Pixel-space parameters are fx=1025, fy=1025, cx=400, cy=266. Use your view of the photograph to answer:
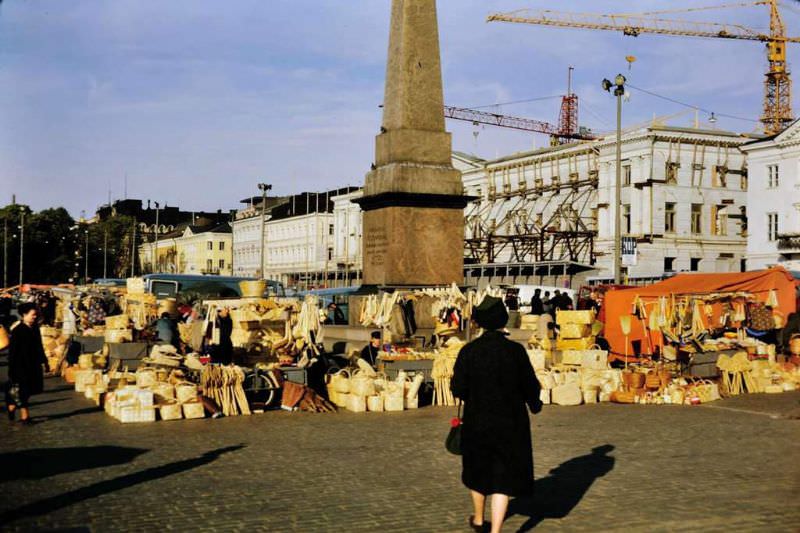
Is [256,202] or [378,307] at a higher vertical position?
[256,202]

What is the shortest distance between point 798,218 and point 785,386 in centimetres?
4497

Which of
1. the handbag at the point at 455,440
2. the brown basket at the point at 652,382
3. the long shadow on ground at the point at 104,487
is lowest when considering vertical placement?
the long shadow on ground at the point at 104,487

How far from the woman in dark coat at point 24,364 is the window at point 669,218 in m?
62.5

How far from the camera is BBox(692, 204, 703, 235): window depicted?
242ft

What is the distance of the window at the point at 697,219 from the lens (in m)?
73.8

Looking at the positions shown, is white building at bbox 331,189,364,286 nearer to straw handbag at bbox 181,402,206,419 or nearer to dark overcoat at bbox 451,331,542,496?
straw handbag at bbox 181,402,206,419

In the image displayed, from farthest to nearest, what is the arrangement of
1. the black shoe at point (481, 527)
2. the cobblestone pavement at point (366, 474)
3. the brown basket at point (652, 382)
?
the brown basket at point (652, 382) → the cobblestone pavement at point (366, 474) → the black shoe at point (481, 527)

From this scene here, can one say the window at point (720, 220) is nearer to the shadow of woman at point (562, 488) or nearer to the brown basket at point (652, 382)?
the brown basket at point (652, 382)

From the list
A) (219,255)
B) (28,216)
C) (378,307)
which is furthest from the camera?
(219,255)

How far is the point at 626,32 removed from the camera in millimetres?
105500

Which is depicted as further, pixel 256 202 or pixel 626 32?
pixel 256 202

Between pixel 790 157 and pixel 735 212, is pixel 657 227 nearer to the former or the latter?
pixel 735 212

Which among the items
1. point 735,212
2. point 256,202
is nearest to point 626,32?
point 735,212

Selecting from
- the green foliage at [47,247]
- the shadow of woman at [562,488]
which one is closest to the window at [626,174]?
the green foliage at [47,247]
